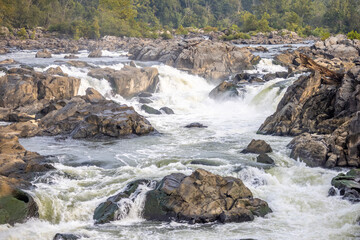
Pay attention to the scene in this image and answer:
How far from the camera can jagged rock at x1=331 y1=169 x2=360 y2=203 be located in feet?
39.4

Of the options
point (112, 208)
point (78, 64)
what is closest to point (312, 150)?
point (112, 208)

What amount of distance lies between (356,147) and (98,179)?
8985 millimetres

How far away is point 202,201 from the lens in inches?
452

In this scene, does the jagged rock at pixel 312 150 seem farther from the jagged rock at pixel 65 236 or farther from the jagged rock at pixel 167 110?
the jagged rock at pixel 167 110

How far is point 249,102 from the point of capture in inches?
1123

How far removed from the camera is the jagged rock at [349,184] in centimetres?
1201

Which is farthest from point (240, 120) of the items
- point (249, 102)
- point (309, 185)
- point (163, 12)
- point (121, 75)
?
point (163, 12)

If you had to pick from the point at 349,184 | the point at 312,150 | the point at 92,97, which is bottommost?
the point at 349,184

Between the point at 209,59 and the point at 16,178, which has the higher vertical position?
the point at 209,59

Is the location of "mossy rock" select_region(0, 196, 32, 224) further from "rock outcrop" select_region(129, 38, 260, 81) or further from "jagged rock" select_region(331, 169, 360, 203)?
"rock outcrop" select_region(129, 38, 260, 81)

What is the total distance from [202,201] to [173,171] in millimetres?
3099

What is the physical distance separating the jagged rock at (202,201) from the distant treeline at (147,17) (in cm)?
5796

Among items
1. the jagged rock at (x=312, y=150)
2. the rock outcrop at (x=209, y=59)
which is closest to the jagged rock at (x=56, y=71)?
the rock outcrop at (x=209, y=59)

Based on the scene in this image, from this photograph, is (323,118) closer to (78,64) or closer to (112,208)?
(112,208)
